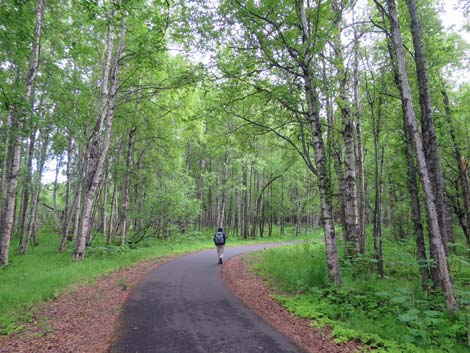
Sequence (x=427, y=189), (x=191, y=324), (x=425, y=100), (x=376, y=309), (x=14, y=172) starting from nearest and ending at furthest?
1. (x=191, y=324)
2. (x=427, y=189)
3. (x=376, y=309)
4. (x=425, y=100)
5. (x=14, y=172)

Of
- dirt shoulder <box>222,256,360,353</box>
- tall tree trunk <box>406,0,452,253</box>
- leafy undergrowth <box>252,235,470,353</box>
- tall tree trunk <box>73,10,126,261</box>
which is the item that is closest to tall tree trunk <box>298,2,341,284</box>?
leafy undergrowth <box>252,235,470,353</box>

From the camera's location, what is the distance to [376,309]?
621 centimetres

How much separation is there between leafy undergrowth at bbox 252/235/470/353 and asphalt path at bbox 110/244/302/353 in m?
1.35

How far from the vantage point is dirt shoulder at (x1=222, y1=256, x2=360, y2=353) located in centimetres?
463

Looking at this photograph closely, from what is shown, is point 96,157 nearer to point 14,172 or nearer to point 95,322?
point 14,172

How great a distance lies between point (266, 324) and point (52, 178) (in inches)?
970

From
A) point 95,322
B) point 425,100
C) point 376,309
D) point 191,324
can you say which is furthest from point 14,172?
point 425,100

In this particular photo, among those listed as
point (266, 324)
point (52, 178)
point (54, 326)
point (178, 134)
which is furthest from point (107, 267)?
point (52, 178)

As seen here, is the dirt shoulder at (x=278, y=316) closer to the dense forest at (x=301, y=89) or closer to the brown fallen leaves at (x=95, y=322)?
the brown fallen leaves at (x=95, y=322)

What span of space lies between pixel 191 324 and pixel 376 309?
173 inches

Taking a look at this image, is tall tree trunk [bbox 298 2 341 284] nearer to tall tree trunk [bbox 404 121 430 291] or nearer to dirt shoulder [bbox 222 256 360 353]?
dirt shoulder [bbox 222 256 360 353]

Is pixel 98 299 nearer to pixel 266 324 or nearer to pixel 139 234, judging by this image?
pixel 266 324

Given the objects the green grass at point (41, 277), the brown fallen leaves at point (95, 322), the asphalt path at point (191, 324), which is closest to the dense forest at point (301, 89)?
the green grass at point (41, 277)

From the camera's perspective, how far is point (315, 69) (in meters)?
7.45
